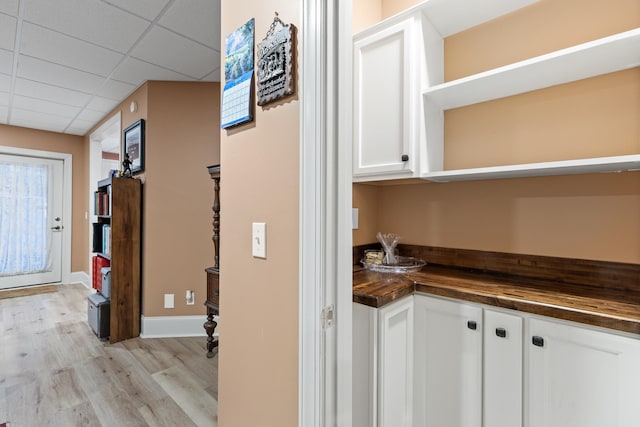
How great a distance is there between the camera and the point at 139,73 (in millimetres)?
2824

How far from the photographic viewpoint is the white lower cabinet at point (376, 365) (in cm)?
121

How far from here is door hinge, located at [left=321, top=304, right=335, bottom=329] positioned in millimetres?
862

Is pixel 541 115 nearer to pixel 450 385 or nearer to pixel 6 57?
pixel 450 385

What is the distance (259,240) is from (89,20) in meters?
2.16

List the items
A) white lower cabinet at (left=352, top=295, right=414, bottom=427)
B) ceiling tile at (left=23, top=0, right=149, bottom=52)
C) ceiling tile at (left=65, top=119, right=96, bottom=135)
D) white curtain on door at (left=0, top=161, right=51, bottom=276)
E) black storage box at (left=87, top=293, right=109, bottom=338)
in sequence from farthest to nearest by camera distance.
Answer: white curtain on door at (left=0, top=161, right=51, bottom=276) < ceiling tile at (left=65, top=119, right=96, bottom=135) < black storage box at (left=87, top=293, right=109, bottom=338) < ceiling tile at (left=23, top=0, right=149, bottom=52) < white lower cabinet at (left=352, top=295, right=414, bottom=427)

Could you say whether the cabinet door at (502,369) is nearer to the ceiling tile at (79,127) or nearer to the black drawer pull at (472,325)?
the black drawer pull at (472,325)

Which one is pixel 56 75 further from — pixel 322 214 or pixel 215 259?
pixel 322 214

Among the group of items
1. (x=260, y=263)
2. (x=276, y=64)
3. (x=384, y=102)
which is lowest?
(x=260, y=263)

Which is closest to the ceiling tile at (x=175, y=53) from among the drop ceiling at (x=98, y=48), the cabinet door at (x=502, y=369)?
the drop ceiling at (x=98, y=48)

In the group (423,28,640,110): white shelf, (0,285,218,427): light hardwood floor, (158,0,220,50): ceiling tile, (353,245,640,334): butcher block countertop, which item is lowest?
(0,285,218,427): light hardwood floor

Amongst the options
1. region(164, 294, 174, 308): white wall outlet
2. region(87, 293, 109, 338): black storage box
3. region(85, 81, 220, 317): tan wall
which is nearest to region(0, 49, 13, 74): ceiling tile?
region(85, 81, 220, 317): tan wall

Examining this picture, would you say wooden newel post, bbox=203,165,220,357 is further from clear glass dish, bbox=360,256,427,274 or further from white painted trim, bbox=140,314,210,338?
clear glass dish, bbox=360,256,427,274

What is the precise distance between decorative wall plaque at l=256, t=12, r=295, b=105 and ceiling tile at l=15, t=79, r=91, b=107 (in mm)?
3307

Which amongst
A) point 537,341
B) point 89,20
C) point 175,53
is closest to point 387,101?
point 537,341
